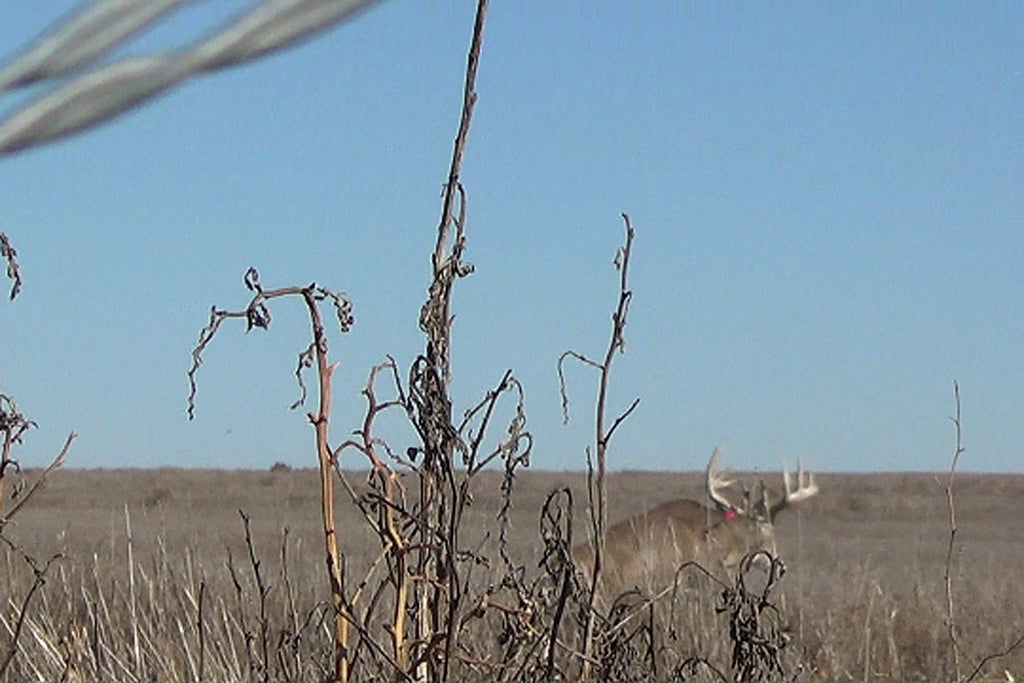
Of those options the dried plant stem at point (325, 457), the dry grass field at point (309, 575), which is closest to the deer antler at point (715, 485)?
the dry grass field at point (309, 575)

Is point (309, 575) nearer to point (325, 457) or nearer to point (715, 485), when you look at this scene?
point (715, 485)

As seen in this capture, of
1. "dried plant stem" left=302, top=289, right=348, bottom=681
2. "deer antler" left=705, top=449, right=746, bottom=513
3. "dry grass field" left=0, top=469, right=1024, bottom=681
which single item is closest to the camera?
"dried plant stem" left=302, top=289, right=348, bottom=681

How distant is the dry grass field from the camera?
3.10m

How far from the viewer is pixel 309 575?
11031 mm

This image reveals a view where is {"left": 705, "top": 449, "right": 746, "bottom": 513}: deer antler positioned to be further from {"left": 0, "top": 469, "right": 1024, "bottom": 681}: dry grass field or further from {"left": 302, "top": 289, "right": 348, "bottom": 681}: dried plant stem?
{"left": 302, "top": 289, "right": 348, "bottom": 681}: dried plant stem

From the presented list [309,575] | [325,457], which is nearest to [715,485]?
[309,575]

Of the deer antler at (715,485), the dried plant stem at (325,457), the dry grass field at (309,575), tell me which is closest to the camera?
the dried plant stem at (325,457)

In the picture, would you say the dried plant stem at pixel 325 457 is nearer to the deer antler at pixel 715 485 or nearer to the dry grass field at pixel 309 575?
the dry grass field at pixel 309 575

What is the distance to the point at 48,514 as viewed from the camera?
28469 millimetres

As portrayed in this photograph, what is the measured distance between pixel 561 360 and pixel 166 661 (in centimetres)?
144

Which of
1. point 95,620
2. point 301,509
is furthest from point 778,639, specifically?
point 301,509

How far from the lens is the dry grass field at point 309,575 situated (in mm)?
3096

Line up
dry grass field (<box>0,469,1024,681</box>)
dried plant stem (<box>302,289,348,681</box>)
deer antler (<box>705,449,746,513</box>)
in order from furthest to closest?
1. deer antler (<box>705,449,746,513</box>)
2. dry grass field (<box>0,469,1024,681</box>)
3. dried plant stem (<box>302,289,348,681</box>)

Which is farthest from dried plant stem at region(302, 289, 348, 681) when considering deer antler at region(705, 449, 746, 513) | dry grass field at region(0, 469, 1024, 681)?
deer antler at region(705, 449, 746, 513)
